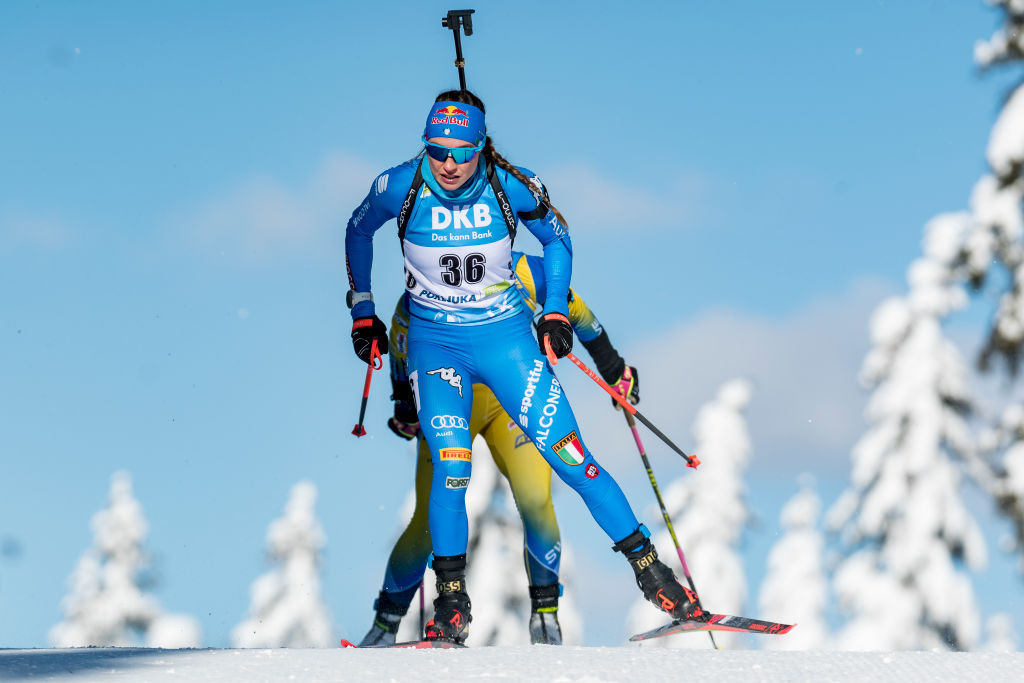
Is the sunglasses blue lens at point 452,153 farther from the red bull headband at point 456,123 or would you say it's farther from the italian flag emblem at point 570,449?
the italian flag emblem at point 570,449

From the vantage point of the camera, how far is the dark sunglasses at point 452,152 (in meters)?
6.06

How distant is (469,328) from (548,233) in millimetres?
700

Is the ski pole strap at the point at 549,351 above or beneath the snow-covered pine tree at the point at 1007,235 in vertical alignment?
beneath

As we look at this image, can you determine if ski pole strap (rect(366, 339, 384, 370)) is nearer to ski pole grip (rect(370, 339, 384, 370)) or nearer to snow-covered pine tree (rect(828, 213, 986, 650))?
ski pole grip (rect(370, 339, 384, 370))

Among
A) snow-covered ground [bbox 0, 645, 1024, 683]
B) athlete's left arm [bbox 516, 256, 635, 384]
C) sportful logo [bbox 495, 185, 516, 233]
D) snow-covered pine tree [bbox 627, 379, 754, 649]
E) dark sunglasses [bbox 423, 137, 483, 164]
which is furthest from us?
snow-covered pine tree [bbox 627, 379, 754, 649]

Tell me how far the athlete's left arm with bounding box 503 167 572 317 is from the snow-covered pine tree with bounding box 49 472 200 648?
20301 mm

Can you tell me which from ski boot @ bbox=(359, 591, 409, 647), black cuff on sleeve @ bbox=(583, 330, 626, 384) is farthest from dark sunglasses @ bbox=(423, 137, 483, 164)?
ski boot @ bbox=(359, 591, 409, 647)

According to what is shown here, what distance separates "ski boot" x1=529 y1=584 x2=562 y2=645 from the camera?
7090mm

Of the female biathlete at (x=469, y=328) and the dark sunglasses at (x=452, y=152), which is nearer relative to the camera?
the dark sunglasses at (x=452, y=152)

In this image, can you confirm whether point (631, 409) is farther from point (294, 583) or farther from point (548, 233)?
point (294, 583)

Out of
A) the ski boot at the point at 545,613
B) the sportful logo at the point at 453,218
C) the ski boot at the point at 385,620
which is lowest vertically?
the ski boot at the point at 545,613

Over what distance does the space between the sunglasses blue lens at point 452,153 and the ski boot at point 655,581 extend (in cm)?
225

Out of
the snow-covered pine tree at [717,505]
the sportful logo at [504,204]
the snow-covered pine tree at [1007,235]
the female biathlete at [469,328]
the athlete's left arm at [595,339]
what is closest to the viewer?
the female biathlete at [469,328]

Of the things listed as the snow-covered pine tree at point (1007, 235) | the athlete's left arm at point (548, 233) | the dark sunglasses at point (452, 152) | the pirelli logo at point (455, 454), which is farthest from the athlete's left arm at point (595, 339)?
the snow-covered pine tree at point (1007, 235)
